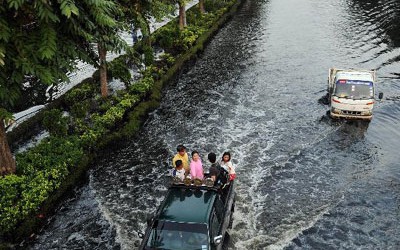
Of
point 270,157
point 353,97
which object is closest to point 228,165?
point 270,157

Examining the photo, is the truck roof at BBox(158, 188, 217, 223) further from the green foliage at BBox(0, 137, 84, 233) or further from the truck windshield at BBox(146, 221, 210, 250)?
the green foliage at BBox(0, 137, 84, 233)

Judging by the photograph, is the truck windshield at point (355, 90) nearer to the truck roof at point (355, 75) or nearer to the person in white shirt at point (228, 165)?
the truck roof at point (355, 75)

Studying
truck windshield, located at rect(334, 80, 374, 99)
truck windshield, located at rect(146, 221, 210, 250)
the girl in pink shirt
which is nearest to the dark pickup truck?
truck windshield, located at rect(146, 221, 210, 250)

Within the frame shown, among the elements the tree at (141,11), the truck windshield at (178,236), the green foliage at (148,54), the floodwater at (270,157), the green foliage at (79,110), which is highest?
the tree at (141,11)

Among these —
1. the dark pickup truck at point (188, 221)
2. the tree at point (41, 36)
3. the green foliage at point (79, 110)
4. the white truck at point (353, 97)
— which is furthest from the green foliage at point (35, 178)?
the white truck at point (353, 97)

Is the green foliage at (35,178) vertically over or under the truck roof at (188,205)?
under
